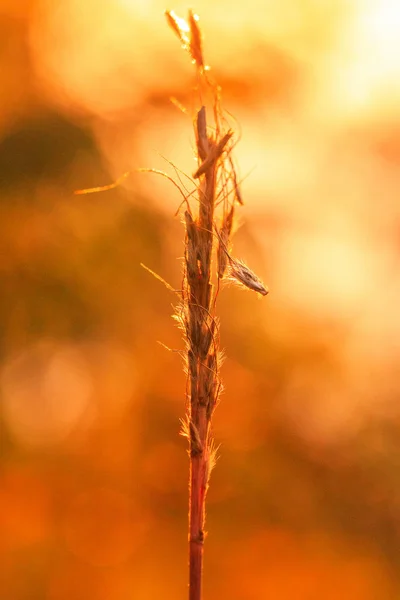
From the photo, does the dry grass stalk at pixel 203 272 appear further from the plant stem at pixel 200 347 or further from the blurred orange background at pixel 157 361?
the blurred orange background at pixel 157 361

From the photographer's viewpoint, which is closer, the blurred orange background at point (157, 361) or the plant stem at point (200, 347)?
the plant stem at point (200, 347)

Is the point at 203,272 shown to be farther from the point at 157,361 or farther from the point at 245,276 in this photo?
the point at 157,361

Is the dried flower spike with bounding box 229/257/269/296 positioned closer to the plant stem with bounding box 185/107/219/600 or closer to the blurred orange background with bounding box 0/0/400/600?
the plant stem with bounding box 185/107/219/600

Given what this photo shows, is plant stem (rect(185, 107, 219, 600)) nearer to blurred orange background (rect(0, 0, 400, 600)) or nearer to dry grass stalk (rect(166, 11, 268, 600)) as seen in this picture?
dry grass stalk (rect(166, 11, 268, 600))

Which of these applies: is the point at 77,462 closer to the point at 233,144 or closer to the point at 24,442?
the point at 24,442

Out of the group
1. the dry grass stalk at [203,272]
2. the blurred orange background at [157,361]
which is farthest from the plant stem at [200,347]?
the blurred orange background at [157,361]

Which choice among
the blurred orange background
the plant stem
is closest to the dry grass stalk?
the plant stem

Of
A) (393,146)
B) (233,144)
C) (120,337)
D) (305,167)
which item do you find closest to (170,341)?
Result: (120,337)

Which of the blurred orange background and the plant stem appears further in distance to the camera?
the blurred orange background

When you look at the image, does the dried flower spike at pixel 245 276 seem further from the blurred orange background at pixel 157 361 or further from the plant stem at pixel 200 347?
the blurred orange background at pixel 157 361
